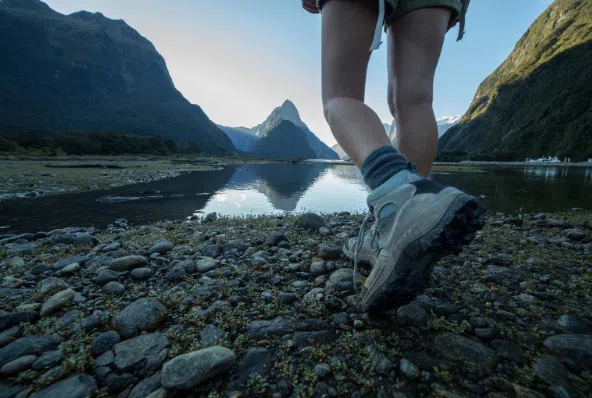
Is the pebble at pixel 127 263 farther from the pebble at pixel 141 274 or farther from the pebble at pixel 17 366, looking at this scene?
the pebble at pixel 17 366

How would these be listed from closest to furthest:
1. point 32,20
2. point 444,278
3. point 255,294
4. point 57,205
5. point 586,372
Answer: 1. point 586,372
2. point 255,294
3. point 444,278
4. point 57,205
5. point 32,20

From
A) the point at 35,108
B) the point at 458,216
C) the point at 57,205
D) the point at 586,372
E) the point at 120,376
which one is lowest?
the point at 57,205

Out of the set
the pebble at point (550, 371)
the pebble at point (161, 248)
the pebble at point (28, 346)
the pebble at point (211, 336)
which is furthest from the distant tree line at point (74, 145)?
the pebble at point (550, 371)

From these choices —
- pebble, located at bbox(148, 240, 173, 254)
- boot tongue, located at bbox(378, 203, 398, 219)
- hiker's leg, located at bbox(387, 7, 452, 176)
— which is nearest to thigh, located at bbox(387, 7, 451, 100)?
hiker's leg, located at bbox(387, 7, 452, 176)

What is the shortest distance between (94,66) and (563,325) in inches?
6573

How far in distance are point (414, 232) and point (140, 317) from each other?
1.46 metres

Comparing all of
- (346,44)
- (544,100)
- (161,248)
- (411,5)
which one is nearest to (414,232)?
(346,44)

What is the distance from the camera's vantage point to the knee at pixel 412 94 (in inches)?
68.6

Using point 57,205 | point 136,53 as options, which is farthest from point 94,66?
point 57,205

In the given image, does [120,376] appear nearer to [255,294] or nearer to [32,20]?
[255,294]

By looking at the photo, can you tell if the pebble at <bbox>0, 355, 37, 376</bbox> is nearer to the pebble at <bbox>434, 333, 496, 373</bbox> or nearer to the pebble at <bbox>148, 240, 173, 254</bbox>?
the pebble at <bbox>148, 240, 173, 254</bbox>

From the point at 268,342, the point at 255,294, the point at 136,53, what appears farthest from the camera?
the point at 136,53

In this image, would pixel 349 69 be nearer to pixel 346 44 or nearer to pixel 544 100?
pixel 346 44

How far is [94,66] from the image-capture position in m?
123
